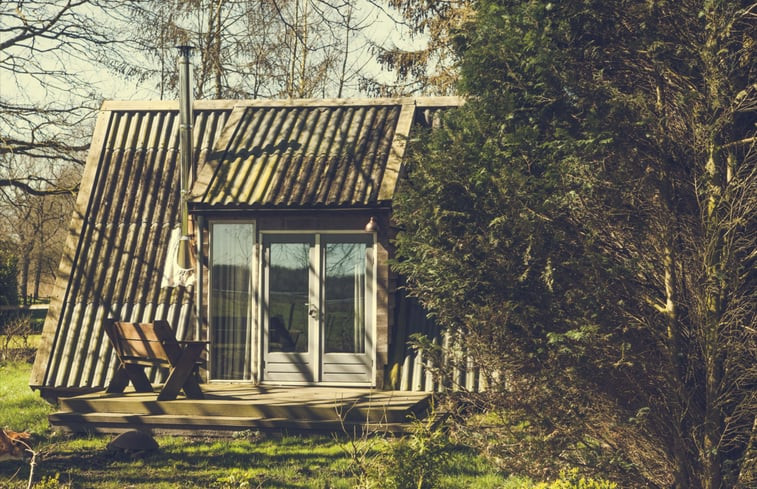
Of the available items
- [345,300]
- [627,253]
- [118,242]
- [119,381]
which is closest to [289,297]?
[345,300]

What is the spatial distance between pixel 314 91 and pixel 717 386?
24295 mm

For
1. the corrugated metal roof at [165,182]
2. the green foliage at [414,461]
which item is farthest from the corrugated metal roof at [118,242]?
the green foliage at [414,461]

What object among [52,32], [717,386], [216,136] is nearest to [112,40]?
[52,32]

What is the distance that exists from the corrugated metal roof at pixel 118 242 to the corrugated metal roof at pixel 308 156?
944mm

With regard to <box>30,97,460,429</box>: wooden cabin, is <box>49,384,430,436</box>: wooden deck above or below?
below

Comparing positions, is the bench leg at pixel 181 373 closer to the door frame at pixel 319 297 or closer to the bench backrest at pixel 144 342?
the bench backrest at pixel 144 342

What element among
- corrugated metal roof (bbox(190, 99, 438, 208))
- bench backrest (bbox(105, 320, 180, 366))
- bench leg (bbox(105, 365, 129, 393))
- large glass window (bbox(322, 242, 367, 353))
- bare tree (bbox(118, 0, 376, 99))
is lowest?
bench leg (bbox(105, 365, 129, 393))

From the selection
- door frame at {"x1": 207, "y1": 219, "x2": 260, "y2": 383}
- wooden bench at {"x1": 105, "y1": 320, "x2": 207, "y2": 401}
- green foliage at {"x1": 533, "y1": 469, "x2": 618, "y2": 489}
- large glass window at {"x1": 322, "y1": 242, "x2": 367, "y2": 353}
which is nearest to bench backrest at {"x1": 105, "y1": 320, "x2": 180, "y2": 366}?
wooden bench at {"x1": 105, "y1": 320, "x2": 207, "y2": 401}

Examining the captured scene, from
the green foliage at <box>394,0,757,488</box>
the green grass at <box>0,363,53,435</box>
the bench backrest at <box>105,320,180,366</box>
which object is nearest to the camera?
the green foliage at <box>394,0,757,488</box>

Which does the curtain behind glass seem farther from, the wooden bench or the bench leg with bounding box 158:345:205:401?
the bench leg with bounding box 158:345:205:401

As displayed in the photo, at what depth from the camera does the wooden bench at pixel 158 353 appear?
39.8 ft

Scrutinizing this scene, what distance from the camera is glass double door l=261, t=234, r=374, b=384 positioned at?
44.8 ft

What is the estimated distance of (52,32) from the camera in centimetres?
2008

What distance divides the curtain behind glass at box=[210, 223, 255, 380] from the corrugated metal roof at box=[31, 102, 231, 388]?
61 cm
